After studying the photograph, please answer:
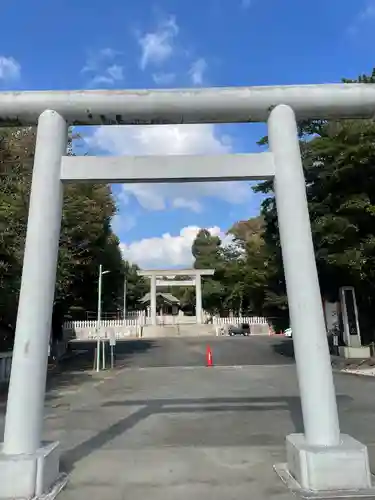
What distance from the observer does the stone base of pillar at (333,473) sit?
14.9ft

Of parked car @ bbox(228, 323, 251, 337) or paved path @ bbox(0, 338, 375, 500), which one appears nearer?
paved path @ bbox(0, 338, 375, 500)

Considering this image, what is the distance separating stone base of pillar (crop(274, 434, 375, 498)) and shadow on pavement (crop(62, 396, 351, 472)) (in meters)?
2.38

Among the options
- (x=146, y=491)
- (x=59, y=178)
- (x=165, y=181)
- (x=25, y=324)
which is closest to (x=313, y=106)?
(x=165, y=181)

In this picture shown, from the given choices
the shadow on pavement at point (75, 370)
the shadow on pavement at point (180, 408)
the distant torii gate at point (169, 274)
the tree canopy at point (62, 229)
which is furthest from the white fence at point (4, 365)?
the distant torii gate at point (169, 274)

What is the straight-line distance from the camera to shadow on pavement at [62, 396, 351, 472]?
279 inches

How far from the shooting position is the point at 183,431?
26.2 ft

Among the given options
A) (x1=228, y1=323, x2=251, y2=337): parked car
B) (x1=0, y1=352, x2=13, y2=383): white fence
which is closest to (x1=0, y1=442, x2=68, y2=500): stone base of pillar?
(x1=0, y1=352, x2=13, y2=383): white fence

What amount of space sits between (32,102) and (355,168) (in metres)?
15.8

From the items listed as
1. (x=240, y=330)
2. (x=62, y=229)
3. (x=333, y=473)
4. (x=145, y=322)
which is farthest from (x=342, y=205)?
(x=145, y=322)

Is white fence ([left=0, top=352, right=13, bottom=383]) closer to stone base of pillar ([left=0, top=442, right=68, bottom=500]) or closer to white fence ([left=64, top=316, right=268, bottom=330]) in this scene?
stone base of pillar ([left=0, top=442, right=68, bottom=500])

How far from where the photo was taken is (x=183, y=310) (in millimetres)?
75062

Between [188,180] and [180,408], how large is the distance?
6.27m

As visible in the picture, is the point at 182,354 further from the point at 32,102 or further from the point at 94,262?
the point at 32,102

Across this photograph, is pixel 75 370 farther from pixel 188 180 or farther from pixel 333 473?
pixel 333 473
